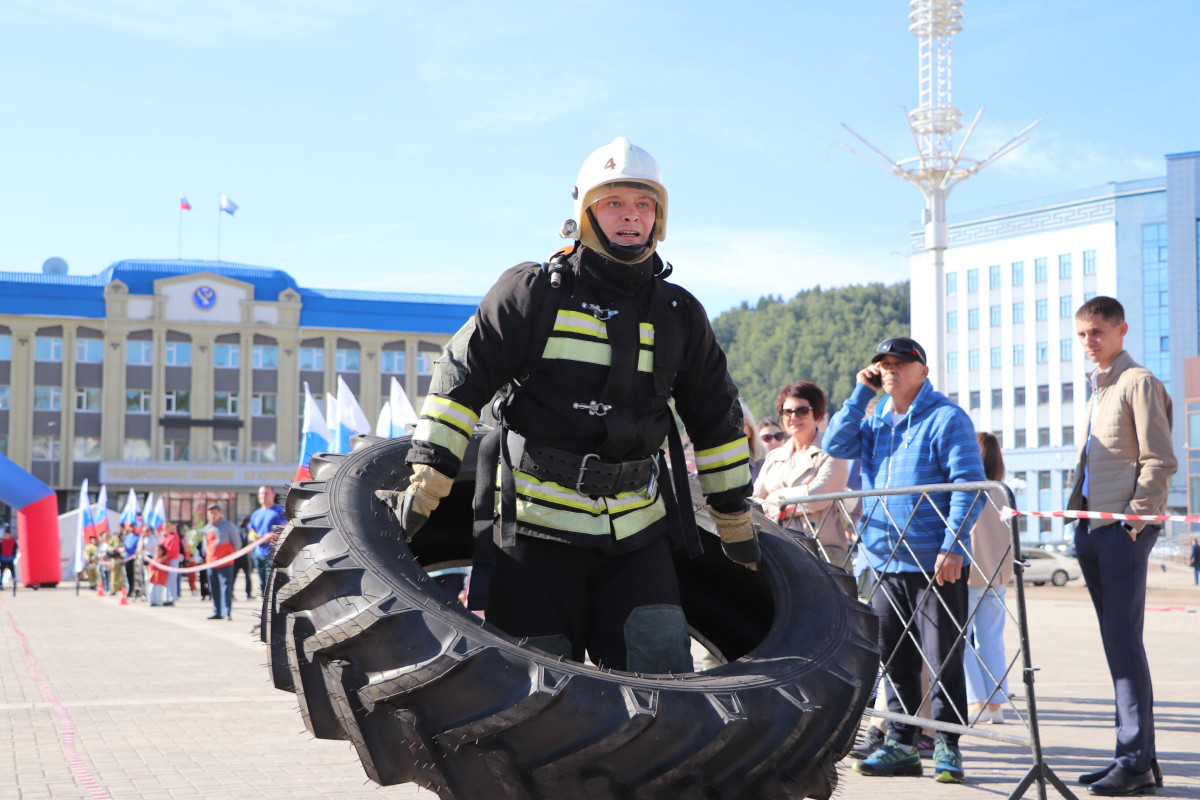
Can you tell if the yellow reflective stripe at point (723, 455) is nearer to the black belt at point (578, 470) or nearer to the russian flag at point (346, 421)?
the black belt at point (578, 470)

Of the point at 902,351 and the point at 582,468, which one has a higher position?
the point at 902,351

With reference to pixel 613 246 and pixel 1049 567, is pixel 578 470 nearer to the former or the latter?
pixel 613 246

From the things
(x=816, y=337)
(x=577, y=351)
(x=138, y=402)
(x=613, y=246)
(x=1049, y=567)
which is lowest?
(x=1049, y=567)

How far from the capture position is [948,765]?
5621mm

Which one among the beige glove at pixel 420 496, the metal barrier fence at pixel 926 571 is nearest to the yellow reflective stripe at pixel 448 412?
the beige glove at pixel 420 496

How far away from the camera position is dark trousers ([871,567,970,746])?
5668 mm

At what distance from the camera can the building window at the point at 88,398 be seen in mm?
64625

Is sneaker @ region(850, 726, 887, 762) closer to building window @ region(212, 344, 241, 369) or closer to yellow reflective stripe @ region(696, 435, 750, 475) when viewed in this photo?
yellow reflective stripe @ region(696, 435, 750, 475)

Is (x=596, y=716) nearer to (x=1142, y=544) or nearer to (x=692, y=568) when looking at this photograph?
(x=692, y=568)

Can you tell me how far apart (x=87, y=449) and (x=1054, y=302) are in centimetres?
5658

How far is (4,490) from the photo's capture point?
866 inches

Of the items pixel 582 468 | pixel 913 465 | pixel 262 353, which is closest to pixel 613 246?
pixel 582 468

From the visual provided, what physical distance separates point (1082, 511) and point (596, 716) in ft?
11.5

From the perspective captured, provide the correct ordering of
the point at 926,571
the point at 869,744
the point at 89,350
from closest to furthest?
the point at 926,571 → the point at 869,744 → the point at 89,350
